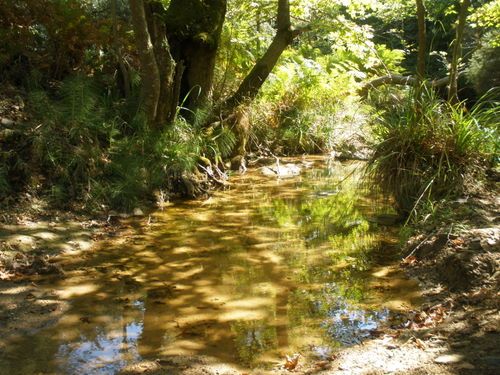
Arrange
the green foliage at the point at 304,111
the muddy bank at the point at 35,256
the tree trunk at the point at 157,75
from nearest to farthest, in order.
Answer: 1. the muddy bank at the point at 35,256
2. the tree trunk at the point at 157,75
3. the green foliage at the point at 304,111

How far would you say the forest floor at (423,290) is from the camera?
10.4ft

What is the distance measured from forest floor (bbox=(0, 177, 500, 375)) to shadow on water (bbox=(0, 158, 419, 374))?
0.54ft

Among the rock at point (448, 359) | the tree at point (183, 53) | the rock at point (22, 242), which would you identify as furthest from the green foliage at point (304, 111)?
the rock at point (448, 359)

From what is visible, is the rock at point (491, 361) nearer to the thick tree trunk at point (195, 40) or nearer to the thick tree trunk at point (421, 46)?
the thick tree trunk at point (421, 46)

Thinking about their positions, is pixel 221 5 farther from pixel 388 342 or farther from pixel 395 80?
pixel 388 342

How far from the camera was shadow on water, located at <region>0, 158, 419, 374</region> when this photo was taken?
→ 3.51 metres

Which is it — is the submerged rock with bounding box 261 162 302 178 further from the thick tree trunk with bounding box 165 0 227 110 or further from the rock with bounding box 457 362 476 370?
the rock with bounding box 457 362 476 370

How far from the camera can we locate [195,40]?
897 cm

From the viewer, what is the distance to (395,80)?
1304cm

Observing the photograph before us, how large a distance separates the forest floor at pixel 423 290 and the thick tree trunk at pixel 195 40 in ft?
12.5

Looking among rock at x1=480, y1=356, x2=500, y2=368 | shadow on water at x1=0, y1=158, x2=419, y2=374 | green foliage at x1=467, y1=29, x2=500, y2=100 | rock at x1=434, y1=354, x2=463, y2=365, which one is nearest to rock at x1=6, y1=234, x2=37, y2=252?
shadow on water at x1=0, y1=158, x2=419, y2=374

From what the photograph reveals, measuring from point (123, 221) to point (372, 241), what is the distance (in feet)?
9.68

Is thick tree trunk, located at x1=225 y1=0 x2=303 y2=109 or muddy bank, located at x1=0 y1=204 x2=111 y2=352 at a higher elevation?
thick tree trunk, located at x1=225 y1=0 x2=303 y2=109

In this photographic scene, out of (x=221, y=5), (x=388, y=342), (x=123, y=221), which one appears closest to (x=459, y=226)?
(x=388, y=342)
